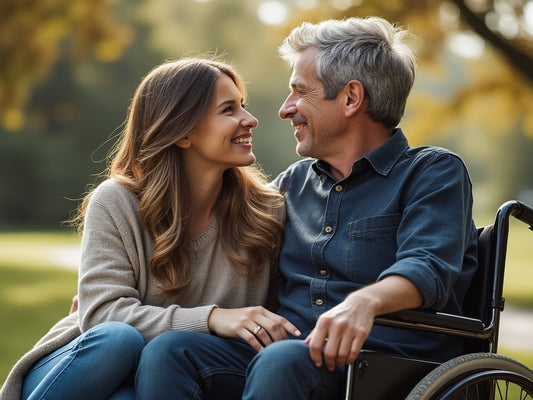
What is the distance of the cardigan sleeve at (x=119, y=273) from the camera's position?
2.28 metres

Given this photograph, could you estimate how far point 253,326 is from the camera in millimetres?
2184

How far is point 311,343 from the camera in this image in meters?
1.88

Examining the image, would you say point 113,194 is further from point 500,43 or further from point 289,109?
point 500,43

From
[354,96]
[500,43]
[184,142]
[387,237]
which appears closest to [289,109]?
[354,96]

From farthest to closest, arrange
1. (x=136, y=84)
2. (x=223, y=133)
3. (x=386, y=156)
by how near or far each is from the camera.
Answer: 1. (x=136, y=84)
2. (x=223, y=133)
3. (x=386, y=156)

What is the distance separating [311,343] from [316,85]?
3.32 feet

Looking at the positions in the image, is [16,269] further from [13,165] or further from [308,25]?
[13,165]

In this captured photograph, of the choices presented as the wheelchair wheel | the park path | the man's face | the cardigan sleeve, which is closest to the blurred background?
the cardigan sleeve

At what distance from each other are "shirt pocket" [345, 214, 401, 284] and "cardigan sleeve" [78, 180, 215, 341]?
41 cm

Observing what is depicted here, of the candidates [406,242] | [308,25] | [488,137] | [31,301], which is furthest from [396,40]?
[488,137]

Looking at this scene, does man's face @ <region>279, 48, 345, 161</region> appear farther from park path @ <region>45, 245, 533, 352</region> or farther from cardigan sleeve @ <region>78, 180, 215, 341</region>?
park path @ <region>45, 245, 533, 352</region>

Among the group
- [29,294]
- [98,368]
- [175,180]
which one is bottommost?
[29,294]

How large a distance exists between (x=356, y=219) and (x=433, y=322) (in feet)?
1.54

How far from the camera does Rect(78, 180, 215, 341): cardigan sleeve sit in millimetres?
2283
